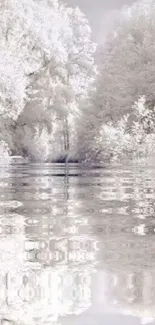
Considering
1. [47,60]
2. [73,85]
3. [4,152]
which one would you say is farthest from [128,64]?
[4,152]

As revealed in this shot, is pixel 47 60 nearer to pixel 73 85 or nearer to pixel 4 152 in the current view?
pixel 73 85

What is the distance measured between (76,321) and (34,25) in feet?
39.2

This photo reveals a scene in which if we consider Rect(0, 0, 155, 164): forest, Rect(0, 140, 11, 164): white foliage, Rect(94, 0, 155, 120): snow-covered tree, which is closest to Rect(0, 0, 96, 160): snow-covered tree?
Rect(0, 0, 155, 164): forest

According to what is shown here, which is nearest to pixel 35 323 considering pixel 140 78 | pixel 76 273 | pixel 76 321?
pixel 76 321

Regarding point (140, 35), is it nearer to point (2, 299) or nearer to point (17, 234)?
point (17, 234)

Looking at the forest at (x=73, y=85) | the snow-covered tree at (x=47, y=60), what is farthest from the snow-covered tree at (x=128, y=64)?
the snow-covered tree at (x=47, y=60)

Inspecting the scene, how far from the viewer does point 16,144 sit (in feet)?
40.6

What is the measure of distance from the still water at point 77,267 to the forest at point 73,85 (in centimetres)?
838

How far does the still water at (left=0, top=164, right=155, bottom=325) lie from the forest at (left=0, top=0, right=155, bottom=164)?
27.5 feet

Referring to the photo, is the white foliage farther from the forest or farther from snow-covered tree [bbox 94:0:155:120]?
snow-covered tree [bbox 94:0:155:120]

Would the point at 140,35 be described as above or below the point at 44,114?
above

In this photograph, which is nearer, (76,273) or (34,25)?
(76,273)

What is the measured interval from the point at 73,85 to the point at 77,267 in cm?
1136

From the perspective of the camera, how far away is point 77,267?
52.7 inches
